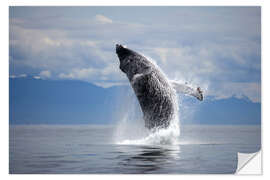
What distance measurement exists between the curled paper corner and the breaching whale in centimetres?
273

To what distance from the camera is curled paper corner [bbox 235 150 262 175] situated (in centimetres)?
1128

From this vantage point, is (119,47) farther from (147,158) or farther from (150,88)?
(147,158)

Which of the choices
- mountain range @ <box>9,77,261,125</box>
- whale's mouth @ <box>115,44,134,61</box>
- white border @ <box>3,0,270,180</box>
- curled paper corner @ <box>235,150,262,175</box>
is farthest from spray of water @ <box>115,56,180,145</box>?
curled paper corner @ <box>235,150,262,175</box>

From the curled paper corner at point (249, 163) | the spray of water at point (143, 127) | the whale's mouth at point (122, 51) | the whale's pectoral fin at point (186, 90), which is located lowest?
the curled paper corner at point (249, 163)

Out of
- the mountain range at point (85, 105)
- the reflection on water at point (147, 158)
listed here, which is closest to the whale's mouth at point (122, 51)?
the mountain range at point (85, 105)

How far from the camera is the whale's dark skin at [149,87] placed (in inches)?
525

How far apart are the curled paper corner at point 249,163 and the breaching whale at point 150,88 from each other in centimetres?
273

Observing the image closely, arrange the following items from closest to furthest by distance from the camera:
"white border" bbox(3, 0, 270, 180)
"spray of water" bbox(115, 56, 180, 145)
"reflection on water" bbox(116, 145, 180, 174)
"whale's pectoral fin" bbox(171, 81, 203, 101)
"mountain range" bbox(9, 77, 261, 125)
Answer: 1. "reflection on water" bbox(116, 145, 180, 174)
2. "white border" bbox(3, 0, 270, 180)
3. "mountain range" bbox(9, 77, 261, 125)
4. "spray of water" bbox(115, 56, 180, 145)
5. "whale's pectoral fin" bbox(171, 81, 203, 101)

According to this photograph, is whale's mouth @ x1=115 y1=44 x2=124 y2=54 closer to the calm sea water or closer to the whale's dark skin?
the whale's dark skin

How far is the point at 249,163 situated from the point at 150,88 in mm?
3713

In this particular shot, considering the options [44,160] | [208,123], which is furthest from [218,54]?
[44,160]

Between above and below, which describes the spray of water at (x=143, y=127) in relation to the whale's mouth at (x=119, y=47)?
below

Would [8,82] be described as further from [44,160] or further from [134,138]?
[134,138]

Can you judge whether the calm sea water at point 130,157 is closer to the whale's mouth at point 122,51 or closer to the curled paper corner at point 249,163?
the curled paper corner at point 249,163
